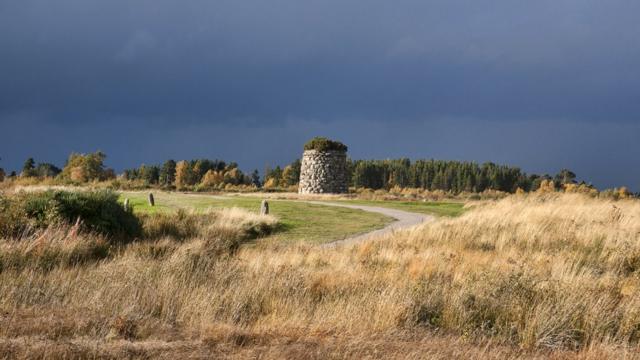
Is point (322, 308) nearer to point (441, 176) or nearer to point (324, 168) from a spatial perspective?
point (324, 168)

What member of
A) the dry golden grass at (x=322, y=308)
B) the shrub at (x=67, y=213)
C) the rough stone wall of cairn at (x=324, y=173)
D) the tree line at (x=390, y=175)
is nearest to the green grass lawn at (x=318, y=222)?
the shrub at (x=67, y=213)

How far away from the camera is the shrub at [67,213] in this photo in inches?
565

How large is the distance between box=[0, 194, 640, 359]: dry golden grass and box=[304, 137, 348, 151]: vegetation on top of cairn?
3997cm

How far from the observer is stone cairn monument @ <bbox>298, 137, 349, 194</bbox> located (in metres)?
51.8

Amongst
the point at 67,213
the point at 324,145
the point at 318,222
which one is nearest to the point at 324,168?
the point at 324,145

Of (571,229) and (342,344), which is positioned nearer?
(342,344)

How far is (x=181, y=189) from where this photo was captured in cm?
5469

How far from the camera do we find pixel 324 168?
52.0 meters

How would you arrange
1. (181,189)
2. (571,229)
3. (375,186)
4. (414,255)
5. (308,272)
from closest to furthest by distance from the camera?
(308,272)
(414,255)
(571,229)
(181,189)
(375,186)

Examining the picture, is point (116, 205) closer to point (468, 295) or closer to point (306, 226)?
point (306, 226)

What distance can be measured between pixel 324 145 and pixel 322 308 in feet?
149

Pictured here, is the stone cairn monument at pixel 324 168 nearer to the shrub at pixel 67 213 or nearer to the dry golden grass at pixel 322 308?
the shrub at pixel 67 213

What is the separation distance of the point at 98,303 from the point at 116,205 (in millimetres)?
11115

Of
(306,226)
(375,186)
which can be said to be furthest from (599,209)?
(375,186)
